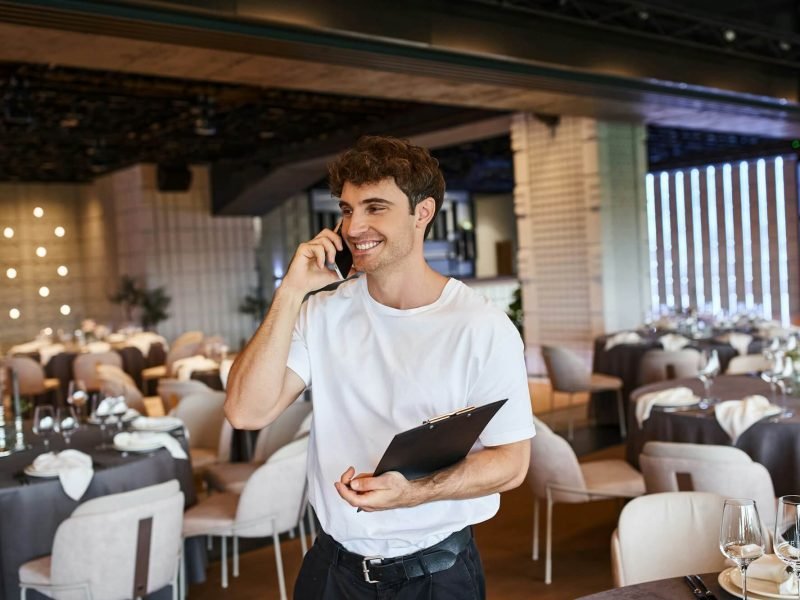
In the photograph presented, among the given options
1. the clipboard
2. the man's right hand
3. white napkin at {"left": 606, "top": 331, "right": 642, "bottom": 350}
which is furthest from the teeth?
white napkin at {"left": 606, "top": 331, "right": 642, "bottom": 350}

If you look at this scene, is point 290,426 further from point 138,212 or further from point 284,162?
point 138,212

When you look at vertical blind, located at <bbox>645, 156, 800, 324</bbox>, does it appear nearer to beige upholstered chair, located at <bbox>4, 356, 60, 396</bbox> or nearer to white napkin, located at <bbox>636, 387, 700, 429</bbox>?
beige upholstered chair, located at <bbox>4, 356, 60, 396</bbox>

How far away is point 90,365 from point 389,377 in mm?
8687

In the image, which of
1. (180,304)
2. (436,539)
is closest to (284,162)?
(180,304)

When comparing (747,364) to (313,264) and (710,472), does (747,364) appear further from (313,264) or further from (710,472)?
(313,264)

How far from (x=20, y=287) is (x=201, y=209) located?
428cm

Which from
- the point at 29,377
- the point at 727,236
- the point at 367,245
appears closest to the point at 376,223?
the point at 367,245

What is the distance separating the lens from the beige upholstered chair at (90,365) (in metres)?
9.75

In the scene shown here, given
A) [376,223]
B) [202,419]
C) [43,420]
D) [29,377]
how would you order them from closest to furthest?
1. [376,223]
2. [43,420]
3. [202,419]
4. [29,377]

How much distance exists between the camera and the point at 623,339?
28.1 feet

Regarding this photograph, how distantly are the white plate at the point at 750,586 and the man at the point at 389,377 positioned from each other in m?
0.57

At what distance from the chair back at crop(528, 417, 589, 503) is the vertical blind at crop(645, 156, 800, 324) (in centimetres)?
1253

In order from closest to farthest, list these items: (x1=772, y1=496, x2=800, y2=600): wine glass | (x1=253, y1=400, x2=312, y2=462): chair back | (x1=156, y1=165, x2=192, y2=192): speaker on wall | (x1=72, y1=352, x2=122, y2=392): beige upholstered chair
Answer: (x1=772, y1=496, x2=800, y2=600): wine glass → (x1=253, y1=400, x2=312, y2=462): chair back → (x1=72, y1=352, x2=122, y2=392): beige upholstered chair → (x1=156, y1=165, x2=192, y2=192): speaker on wall

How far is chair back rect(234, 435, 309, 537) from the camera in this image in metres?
4.14
